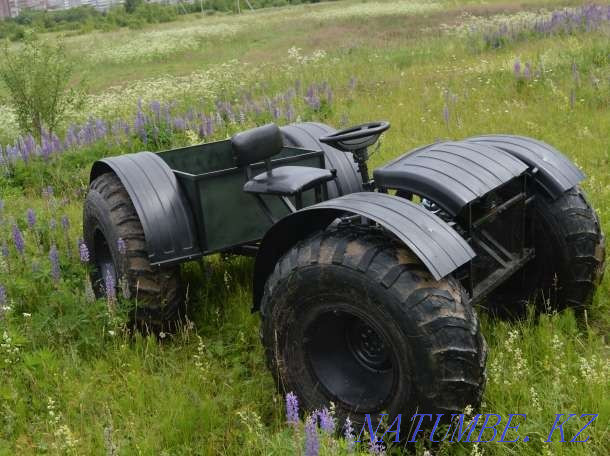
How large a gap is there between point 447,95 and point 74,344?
7.26 metres

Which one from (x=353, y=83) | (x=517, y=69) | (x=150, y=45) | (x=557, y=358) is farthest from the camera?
(x=150, y=45)

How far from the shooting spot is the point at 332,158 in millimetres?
4453

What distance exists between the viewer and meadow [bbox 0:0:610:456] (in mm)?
3020

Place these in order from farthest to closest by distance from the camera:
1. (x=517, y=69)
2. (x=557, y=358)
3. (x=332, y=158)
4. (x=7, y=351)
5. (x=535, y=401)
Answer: (x=517, y=69) < (x=332, y=158) < (x=7, y=351) < (x=557, y=358) < (x=535, y=401)

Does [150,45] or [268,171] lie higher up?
[150,45]

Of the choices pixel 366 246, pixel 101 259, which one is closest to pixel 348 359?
pixel 366 246

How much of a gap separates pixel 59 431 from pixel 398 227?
1786 millimetres

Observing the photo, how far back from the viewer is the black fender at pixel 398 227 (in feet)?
8.32

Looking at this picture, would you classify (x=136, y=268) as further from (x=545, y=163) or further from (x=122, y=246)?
(x=545, y=163)

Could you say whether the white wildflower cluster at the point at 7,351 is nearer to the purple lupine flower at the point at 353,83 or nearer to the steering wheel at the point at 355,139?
the steering wheel at the point at 355,139

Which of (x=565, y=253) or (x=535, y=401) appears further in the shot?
(x=565, y=253)

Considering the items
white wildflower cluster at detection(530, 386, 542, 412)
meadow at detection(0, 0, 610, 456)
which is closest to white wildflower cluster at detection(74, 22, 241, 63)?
meadow at detection(0, 0, 610, 456)

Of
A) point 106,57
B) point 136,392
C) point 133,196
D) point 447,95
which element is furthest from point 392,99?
point 106,57

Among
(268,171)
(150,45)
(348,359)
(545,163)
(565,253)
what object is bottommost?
(348,359)
